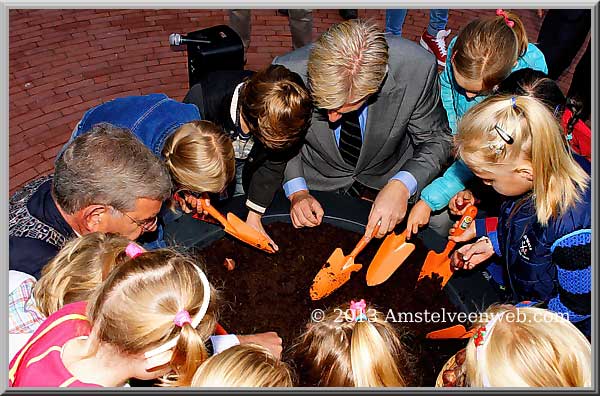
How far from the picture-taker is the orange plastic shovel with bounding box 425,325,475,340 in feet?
7.29

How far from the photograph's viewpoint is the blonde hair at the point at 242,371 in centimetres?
152

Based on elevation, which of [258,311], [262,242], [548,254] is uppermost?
[548,254]

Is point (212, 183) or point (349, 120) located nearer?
point (212, 183)

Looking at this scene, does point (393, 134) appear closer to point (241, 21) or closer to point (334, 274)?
point (334, 274)

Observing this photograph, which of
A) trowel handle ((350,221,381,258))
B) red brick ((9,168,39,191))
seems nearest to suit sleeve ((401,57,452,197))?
trowel handle ((350,221,381,258))

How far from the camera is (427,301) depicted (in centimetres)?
236

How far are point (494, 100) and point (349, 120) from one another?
28.4 inches

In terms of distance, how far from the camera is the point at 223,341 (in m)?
2.05

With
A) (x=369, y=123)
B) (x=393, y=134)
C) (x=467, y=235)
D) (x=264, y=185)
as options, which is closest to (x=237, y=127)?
(x=264, y=185)

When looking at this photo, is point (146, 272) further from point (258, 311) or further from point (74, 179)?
point (258, 311)

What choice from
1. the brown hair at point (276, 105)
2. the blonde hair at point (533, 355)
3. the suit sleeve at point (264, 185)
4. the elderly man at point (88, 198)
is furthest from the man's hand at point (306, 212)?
the blonde hair at point (533, 355)

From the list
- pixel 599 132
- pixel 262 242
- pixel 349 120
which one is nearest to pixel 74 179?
pixel 262 242

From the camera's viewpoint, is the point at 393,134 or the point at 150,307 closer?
the point at 150,307

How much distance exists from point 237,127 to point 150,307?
43.4 inches
